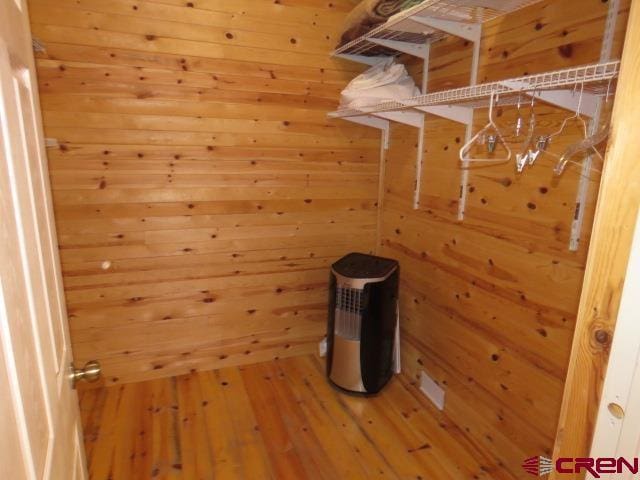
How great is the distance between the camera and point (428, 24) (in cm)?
159

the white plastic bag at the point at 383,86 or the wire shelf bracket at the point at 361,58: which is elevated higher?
the wire shelf bracket at the point at 361,58

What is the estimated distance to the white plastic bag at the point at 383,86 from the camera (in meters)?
1.98

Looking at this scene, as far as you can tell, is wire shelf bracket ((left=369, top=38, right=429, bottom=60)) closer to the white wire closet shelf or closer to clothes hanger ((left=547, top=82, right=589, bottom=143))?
the white wire closet shelf

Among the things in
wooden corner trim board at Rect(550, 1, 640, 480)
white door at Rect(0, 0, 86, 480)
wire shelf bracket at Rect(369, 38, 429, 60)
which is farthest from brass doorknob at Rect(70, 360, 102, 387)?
wire shelf bracket at Rect(369, 38, 429, 60)

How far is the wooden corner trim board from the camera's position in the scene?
22.0 inches

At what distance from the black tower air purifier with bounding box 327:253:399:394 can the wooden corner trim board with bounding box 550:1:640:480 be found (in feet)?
4.59

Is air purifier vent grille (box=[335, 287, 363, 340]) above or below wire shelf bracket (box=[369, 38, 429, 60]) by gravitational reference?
below

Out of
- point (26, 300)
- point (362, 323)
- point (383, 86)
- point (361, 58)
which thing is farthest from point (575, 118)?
point (26, 300)

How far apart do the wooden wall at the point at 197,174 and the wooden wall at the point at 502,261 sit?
1.99 ft

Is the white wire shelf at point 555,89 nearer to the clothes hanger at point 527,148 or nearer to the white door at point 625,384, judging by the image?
the clothes hanger at point 527,148

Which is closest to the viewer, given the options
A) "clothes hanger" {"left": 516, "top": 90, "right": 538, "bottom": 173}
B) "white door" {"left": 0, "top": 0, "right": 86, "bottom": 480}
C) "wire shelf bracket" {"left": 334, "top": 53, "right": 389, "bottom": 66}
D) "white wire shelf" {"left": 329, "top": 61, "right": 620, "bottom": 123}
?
"white door" {"left": 0, "top": 0, "right": 86, "bottom": 480}

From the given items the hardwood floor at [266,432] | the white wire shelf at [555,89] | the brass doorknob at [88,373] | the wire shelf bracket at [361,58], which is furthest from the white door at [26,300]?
the wire shelf bracket at [361,58]

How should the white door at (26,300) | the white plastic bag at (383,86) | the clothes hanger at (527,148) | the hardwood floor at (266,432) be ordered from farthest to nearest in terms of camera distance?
the white plastic bag at (383,86) → the hardwood floor at (266,432) → the clothes hanger at (527,148) → the white door at (26,300)

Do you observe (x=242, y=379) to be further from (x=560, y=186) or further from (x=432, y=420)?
(x=560, y=186)
